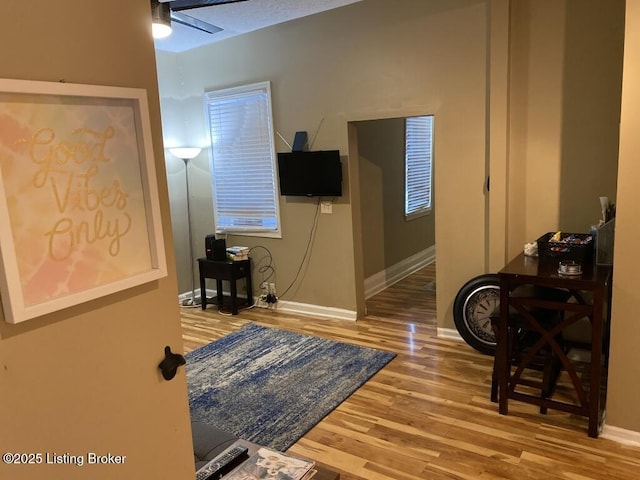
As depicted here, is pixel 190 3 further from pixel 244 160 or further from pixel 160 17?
pixel 244 160

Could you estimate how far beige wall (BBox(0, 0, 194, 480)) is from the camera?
95cm

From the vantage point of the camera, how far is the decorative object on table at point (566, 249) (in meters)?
2.95

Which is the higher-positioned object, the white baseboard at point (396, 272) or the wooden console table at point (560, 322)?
the wooden console table at point (560, 322)

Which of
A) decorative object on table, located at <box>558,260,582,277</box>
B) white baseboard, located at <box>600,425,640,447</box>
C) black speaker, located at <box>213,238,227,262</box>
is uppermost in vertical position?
decorative object on table, located at <box>558,260,582,277</box>

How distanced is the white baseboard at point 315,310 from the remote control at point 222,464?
9.75 ft

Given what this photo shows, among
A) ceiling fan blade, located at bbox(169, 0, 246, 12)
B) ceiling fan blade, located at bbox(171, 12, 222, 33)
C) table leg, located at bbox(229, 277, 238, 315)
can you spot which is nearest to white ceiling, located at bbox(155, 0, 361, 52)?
ceiling fan blade, located at bbox(171, 12, 222, 33)

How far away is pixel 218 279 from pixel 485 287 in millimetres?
2821

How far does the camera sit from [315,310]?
5.05 m

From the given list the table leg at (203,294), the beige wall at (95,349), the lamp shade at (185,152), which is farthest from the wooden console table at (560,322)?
the lamp shade at (185,152)

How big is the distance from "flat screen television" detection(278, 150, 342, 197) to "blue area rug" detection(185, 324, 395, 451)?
1373 mm

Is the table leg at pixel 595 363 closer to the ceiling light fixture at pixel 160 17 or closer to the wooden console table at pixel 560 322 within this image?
the wooden console table at pixel 560 322

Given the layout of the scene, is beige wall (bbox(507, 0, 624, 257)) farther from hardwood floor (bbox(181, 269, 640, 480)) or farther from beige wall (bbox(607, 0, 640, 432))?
hardwood floor (bbox(181, 269, 640, 480))

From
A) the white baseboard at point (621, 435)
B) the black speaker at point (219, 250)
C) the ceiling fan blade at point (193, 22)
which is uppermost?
the ceiling fan blade at point (193, 22)

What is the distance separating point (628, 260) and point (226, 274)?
12.3 feet
